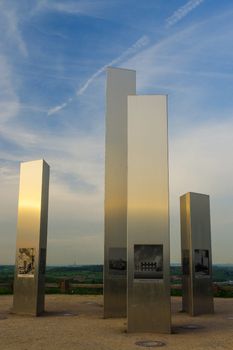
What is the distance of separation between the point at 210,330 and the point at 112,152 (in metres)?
7.66

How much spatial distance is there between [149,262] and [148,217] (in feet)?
4.40

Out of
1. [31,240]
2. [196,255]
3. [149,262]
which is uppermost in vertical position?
[31,240]

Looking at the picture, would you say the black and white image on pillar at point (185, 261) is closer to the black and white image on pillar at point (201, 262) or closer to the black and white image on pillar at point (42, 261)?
the black and white image on pillar at point (201, 262)

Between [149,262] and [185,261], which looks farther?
[185,261]

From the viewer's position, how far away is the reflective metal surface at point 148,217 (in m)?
12.7

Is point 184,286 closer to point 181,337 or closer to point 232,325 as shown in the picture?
point 232,325

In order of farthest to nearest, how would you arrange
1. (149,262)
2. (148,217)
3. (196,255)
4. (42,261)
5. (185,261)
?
(185,261)
(196,255)
(42,261)
(148,217)
(149,262)

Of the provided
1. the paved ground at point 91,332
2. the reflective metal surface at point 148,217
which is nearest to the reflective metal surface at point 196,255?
the paved ground at point 91,332

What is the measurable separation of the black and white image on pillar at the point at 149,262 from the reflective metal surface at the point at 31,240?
5.32 meters

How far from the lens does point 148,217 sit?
1322 centimetres

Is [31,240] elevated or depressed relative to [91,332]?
elevated

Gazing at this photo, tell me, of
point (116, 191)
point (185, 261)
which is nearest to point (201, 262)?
point (185, 261)

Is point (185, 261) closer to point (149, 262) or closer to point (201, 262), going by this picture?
point (201, 262)

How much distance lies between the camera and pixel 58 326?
13594 mm
